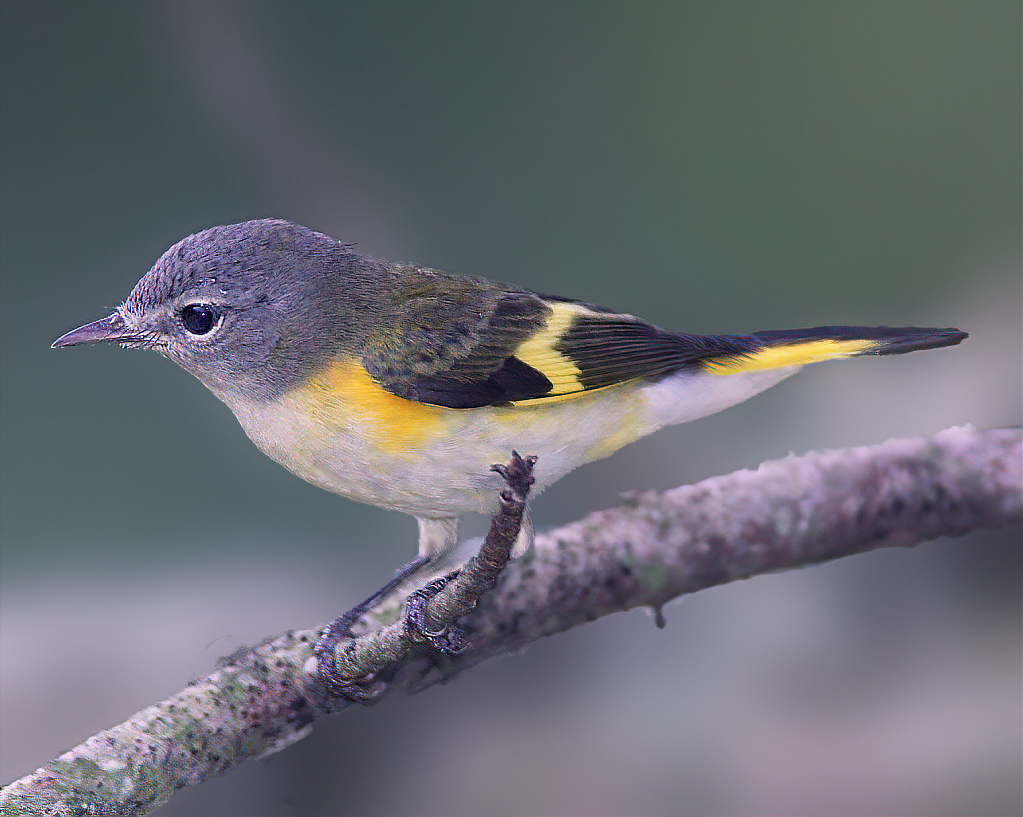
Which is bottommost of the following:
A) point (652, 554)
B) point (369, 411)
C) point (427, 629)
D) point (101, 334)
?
point (427, 629)

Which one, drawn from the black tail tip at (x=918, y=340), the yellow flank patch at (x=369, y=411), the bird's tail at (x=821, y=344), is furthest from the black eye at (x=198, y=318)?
the black tail tip at (x=918, y=340)

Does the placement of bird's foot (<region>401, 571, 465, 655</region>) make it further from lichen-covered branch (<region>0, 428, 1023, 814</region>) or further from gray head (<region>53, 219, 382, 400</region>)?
gray head (<region>53, 219, 382, 400</region>)

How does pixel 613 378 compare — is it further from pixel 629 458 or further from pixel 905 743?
pixel 905 743

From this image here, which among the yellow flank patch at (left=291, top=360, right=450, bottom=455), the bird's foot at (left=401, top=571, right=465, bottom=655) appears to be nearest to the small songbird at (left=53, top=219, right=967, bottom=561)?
the yellow flank patch at (left=291, top=360, right=450, bottom=455)

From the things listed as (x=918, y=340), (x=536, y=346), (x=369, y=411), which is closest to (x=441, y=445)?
(x=369, y=411)

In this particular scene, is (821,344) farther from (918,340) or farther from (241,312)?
(241,312)

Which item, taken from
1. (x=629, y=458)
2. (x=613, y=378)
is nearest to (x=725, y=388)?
(x=613, y=378)

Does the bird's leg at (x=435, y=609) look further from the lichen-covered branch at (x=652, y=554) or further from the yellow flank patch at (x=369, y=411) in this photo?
the yellow flank patch at (x=369, y=411)
